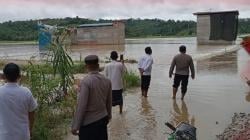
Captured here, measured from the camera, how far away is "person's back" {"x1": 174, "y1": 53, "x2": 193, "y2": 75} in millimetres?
12102

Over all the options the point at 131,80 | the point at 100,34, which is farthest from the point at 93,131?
the point at 100,34

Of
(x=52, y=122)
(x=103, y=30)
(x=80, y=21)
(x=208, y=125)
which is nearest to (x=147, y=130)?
(x=208, y=125)

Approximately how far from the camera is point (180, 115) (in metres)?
10.5

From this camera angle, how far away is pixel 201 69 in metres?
21.0

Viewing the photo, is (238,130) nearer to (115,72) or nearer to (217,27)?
(115,72)

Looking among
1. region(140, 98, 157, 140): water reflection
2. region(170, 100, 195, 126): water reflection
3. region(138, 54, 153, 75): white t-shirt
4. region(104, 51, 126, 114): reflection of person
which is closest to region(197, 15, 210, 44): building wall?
region(140, 98, 157, 140): water reflection

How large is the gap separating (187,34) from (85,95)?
3385 inches

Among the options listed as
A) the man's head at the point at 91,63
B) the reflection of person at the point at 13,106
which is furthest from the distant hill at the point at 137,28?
the reflection of person at the point at 13,106

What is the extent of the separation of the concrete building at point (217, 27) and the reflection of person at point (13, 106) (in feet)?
139

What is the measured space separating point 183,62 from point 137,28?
90.3 metres

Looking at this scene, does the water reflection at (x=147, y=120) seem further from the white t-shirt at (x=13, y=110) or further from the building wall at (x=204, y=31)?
the building wall at (x=204, y=31)

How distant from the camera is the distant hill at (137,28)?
84.7 meters

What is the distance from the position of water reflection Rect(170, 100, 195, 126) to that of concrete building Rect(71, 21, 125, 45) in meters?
39.5

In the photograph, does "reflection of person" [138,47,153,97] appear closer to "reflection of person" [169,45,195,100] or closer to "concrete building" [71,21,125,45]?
"reflection of person" [169,45,195,100]
